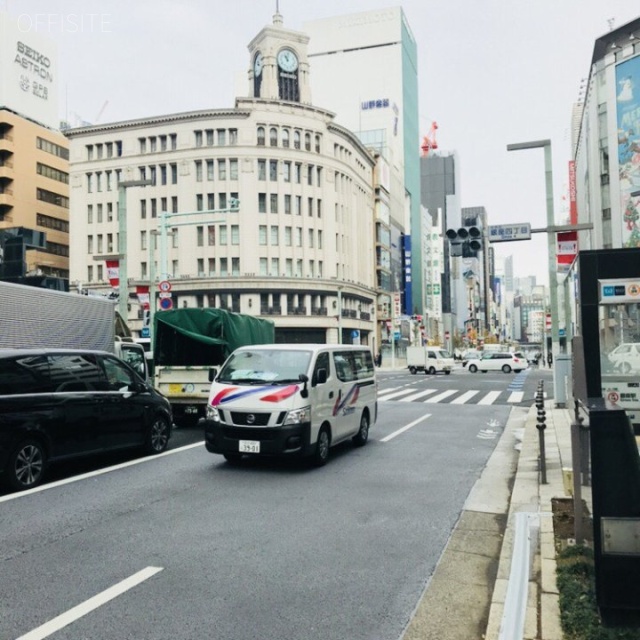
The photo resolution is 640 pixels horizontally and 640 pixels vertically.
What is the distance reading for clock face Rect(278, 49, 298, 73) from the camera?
74438mm

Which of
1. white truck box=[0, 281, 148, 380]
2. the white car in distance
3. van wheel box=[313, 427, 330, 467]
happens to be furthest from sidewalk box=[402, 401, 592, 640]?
the white car in distance

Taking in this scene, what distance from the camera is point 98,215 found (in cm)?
6694

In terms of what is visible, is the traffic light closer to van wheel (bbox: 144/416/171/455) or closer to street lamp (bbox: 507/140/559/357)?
street lamp (bbox: 507/140/559/357)

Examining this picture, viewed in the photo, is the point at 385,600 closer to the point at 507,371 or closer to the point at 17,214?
the point at 507,371

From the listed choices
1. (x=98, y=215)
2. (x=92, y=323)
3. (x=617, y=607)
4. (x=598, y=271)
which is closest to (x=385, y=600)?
(x=617, y=607)

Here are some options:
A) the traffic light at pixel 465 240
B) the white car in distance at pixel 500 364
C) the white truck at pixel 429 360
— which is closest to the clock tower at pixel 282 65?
the white truck at pixel 429 360

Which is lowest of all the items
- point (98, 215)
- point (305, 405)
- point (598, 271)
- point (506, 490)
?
point (506, 490)

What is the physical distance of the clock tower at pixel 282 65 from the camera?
73562mm

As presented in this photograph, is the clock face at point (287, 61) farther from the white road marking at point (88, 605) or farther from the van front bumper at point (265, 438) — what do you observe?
the white road marking at point (88, 605)

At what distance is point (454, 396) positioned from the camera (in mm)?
25094

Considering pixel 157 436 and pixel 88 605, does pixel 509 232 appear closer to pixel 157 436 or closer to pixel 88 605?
pixel 157 436

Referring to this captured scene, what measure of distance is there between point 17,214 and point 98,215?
8.95 m

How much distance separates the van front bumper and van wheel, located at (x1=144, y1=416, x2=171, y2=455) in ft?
5.53

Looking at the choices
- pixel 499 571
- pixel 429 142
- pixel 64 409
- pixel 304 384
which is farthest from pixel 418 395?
pixel 429 142
